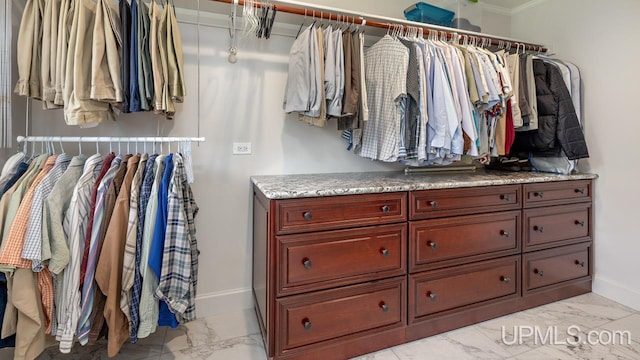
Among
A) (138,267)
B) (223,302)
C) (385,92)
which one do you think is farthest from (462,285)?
(138,267)

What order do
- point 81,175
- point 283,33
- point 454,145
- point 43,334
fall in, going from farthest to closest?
point 283,33
point 454,145
point 81,175
point 43,334

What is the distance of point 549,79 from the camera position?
2268mm

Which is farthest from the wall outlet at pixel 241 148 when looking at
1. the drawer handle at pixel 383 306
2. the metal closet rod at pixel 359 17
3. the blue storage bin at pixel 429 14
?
the blue storage bin at pixel 429 14

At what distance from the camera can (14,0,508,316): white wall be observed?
2.01m

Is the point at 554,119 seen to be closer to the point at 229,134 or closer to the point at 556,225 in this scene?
the point at 556,225

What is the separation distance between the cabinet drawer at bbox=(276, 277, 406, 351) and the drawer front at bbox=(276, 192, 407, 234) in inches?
13.4

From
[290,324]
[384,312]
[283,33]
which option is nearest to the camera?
[290,324]

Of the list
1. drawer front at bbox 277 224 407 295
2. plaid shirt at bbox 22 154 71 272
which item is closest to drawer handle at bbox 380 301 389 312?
drawer front at bbox 277 224 407 295

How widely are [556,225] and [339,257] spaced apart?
1692 millimetres

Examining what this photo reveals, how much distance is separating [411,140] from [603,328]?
1669 mm

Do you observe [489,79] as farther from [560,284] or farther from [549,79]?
[560,284]

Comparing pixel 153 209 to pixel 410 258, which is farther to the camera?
pixel 410 258

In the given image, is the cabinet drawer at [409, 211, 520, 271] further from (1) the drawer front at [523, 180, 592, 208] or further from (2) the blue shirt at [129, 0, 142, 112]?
(2) the blue shirt at [129, 0, 142, 112]

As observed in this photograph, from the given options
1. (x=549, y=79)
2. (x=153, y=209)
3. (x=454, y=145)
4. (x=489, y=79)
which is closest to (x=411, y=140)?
(x=454, y=145)
